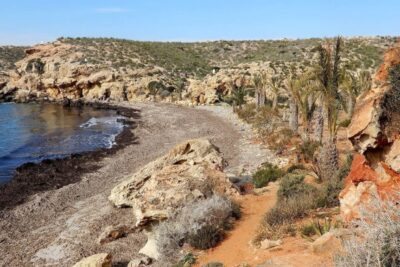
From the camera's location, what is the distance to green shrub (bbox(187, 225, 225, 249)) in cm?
1073

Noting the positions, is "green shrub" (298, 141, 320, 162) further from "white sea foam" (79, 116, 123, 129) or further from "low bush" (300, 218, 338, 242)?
"white sea foam" (79, 116, 123, 129)

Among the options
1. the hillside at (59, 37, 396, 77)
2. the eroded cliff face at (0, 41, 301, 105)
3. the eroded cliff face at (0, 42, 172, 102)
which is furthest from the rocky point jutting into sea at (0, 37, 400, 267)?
the hillside at (59, 37, 396, 77)

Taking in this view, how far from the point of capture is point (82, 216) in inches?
624

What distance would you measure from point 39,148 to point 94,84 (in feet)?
147

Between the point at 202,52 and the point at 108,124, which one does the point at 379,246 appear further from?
the point at 202,52

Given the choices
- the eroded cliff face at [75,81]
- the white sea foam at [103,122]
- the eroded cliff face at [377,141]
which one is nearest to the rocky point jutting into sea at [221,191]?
the eroded cliff face at [377,141]

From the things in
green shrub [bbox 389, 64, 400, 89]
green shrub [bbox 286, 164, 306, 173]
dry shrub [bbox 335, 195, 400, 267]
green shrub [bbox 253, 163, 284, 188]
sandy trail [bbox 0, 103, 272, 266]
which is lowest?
sandy trail [bbox 0, 103, 272, 266]

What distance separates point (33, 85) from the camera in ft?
269

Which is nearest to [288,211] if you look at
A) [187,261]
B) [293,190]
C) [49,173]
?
[293,190]

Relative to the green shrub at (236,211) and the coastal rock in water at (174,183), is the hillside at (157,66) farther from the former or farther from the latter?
the green shrub at (236,211)

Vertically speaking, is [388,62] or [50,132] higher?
[388,62]

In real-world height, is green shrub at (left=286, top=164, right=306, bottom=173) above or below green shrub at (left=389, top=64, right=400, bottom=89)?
below

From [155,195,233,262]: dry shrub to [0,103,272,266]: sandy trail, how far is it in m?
1.26

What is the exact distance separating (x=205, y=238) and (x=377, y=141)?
4704 mm
